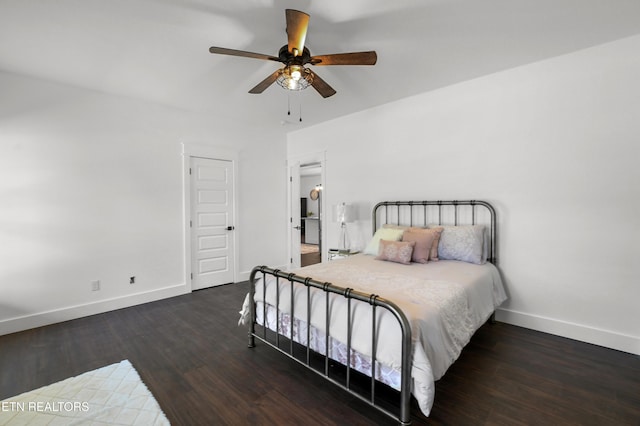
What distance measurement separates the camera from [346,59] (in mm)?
2234

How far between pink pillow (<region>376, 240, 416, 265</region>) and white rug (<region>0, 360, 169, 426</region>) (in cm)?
237

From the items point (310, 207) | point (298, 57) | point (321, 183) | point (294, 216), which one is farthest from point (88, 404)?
point (310, 207)

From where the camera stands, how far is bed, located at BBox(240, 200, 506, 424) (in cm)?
165

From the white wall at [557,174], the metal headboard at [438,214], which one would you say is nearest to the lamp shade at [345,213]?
the metal headboard at [438,214]

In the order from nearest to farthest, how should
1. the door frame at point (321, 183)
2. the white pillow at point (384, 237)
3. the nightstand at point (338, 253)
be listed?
the white pillow at point (384, 237), the nightstand at point (338, 253), the door frame at point (321, 183)

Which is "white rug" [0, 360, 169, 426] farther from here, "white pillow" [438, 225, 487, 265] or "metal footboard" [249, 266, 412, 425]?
"white pillow" [438, 225, 487, 265]

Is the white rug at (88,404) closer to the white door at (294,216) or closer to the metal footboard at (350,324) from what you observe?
the metal footboard at (350,324)

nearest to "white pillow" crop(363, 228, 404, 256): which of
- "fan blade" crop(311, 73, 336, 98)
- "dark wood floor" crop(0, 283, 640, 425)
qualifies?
"dark wood floor" crop(0, 283, 640, 425)

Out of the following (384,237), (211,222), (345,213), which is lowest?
(384,237)

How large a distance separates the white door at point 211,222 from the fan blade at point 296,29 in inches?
114

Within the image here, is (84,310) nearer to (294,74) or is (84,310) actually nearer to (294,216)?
(294,216)

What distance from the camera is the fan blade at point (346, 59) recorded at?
85.6 inches

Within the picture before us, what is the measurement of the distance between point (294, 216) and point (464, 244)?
3348mm

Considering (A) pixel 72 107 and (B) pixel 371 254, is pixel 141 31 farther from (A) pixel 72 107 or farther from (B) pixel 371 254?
(B) pixel 371 254
